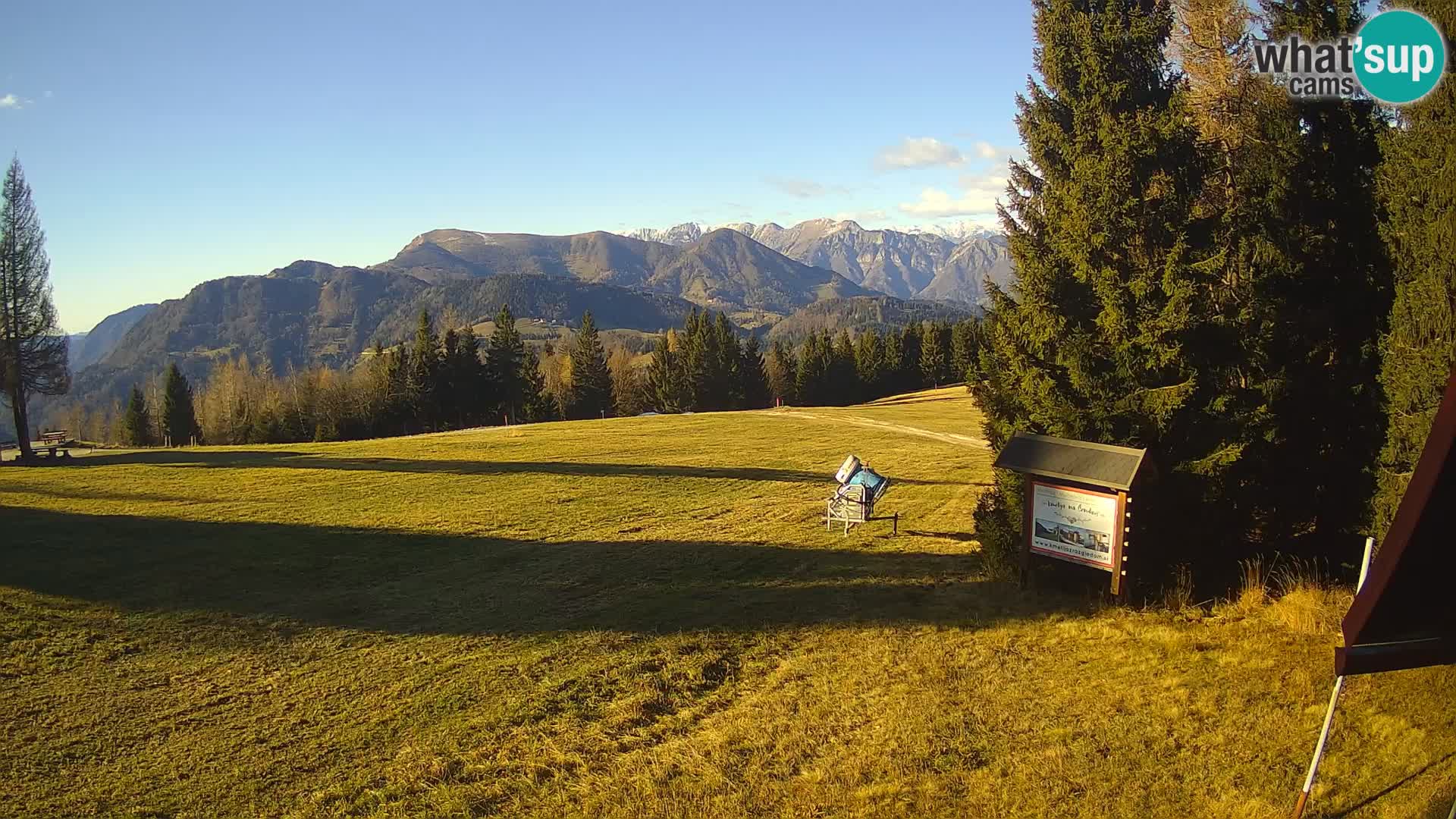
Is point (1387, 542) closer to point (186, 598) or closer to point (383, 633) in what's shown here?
point (383, 633)

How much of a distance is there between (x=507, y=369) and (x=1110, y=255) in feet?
231

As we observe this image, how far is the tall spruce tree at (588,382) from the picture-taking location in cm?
8300

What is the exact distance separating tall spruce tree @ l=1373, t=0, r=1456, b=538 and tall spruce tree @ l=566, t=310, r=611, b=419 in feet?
245

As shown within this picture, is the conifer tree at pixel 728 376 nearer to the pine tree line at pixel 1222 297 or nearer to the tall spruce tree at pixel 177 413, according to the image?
the tall spruce tree at pixel 177 413

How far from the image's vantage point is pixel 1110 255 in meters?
13.0

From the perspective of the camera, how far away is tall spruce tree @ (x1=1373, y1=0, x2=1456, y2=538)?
32.8 ft

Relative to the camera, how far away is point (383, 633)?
12805 millimetres

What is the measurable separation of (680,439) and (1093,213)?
3029 centimetres

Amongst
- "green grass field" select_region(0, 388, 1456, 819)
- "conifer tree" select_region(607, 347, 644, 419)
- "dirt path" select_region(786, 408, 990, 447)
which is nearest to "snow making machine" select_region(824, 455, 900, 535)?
"green grass field" select_region(0, 388, 1456, 819)

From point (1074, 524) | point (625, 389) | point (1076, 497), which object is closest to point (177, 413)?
point (625, 389)

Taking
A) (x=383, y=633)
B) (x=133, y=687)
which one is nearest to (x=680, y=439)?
(x=383, y=633)

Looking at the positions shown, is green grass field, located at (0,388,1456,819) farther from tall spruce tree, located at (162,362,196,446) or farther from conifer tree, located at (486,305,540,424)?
tall spruce tree, located at (162,362,196,446)

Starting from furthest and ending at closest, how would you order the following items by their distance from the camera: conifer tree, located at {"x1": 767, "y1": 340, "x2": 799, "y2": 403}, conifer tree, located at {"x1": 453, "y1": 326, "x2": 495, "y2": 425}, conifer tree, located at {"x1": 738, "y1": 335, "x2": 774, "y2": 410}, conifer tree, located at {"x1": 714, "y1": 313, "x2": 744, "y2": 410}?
conifer tree, located at {"x1": 767, "y1": 340, "x2": 799, "y2": 403} < conifer tree, located at {"x1": 738, "y1": 335, "x2": 774, "y2": 410} < conifer tree, located at {"x1": 714, "y1": 313, "x2": 744, "y2": 410} < conifer tree, located at {"x1": 453, "y1": 326, "x2": 495, "y2": 425}

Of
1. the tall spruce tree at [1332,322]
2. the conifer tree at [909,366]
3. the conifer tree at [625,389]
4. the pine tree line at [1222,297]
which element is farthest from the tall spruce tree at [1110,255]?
the conifer tree at [909,366]
